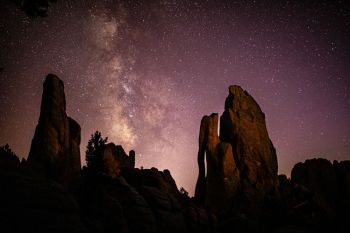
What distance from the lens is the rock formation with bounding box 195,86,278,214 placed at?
151 feet

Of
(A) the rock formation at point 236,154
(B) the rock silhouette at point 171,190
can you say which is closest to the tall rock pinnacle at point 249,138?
(A) the rock formation at point 236,154

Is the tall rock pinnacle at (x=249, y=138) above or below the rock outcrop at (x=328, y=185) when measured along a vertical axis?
above

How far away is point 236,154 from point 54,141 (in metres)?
33.7

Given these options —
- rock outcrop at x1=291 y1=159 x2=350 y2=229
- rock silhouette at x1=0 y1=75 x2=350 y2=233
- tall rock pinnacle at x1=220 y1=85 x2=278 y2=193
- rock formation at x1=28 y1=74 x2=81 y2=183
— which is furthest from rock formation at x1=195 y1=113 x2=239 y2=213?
rock formation at x1=28 y1=74 x2=81 y2=183

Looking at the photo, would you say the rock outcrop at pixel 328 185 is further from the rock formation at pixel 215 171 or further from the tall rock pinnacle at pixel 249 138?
the rock formation at pixel 215 171

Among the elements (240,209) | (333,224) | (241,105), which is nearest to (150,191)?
(240,209)

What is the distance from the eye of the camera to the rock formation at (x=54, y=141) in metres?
28.2

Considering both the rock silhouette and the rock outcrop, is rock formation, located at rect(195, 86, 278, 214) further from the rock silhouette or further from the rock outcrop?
the rock outcrop

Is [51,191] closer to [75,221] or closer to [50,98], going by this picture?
[75,221]

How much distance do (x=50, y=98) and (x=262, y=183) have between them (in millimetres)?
38166

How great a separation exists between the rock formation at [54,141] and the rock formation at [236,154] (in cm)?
2497

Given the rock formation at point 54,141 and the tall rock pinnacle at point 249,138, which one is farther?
the tall rock pinnacle at point 249,138

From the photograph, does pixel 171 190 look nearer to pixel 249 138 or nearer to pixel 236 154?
pixel 236 154

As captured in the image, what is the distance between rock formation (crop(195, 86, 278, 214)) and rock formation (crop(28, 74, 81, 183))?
81.9 ft
